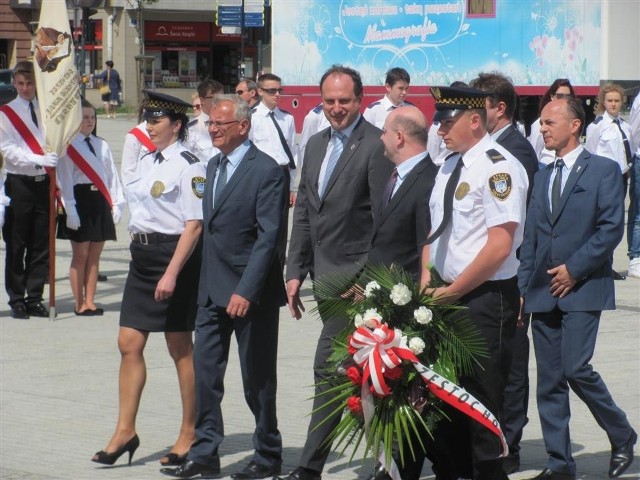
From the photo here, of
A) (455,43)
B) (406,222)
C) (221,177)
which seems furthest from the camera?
(455,43)

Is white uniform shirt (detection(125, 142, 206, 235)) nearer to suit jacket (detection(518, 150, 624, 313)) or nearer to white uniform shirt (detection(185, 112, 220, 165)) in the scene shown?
suit jacket (detection(518, 150, 624, 313))

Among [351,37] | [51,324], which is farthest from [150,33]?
[51,324]

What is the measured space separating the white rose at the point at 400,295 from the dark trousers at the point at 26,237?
7.43m

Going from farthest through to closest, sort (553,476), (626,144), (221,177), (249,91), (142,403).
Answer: (626,144), (249,91), (142,403), (221,177), (553,476)

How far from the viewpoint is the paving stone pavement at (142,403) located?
7434 mm

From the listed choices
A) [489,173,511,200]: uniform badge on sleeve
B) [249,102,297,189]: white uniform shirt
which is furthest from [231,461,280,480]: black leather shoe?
[249,102,297,189]: white uniform shirt

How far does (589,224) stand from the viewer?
6.85 metres

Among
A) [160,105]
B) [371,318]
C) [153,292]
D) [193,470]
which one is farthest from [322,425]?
[160,105]

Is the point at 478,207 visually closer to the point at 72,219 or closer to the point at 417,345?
the point at 417,345

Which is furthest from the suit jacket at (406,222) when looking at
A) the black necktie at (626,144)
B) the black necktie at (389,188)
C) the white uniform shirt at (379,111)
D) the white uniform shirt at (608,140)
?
the black necktie at (626,144)

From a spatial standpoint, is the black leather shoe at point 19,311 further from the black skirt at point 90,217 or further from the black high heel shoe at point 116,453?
the black high heel shoe at point 116,453

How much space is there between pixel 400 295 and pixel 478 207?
0.60 m

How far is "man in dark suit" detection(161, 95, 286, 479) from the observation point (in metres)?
7.12

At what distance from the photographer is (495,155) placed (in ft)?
20.1
